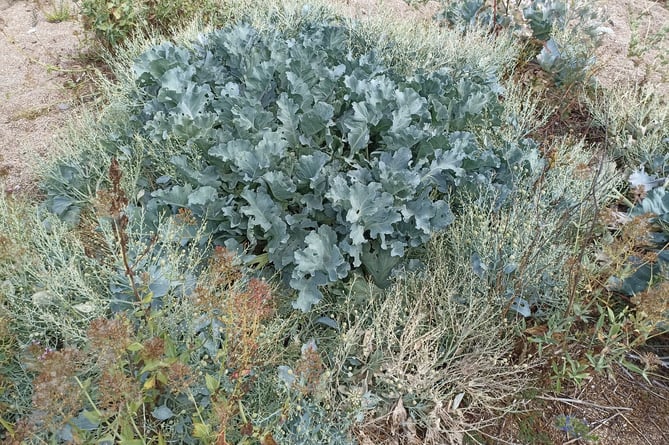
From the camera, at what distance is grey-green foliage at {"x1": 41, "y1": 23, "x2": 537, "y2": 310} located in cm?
229

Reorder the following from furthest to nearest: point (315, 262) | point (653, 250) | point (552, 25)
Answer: point (552, 25)
point (653, 250)
point (315, 262)

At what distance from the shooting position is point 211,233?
236 cm

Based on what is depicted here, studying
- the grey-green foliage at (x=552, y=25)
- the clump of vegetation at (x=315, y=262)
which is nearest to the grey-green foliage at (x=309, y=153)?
the clump of vegetation at (x=315, y=262)

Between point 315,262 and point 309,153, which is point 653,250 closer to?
point 315,262

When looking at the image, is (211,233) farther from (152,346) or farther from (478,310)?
(478,310)

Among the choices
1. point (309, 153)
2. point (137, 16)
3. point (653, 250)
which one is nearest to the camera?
point (653, 250)

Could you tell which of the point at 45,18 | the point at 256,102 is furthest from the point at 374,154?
the point at 45,18

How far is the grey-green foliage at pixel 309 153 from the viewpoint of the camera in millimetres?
2289

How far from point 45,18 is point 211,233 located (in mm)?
4318

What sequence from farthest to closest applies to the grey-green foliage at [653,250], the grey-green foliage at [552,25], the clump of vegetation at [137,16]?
the clump of vegetation at [137,16] < the grey-green foliage at [552,25] < the grey-green foliage at [653,250]

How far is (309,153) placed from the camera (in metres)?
2.61

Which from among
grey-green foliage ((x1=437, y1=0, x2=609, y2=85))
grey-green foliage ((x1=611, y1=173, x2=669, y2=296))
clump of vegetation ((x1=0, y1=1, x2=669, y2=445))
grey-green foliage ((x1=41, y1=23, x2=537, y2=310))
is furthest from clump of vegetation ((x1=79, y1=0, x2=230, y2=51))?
grey-green foliage ((x1=611, y1=173, x2=669, y2=296))

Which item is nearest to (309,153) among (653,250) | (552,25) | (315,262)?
(315,262)

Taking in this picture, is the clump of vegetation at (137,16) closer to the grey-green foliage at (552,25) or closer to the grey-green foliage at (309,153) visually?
the grey-green foliage at (309,153)
